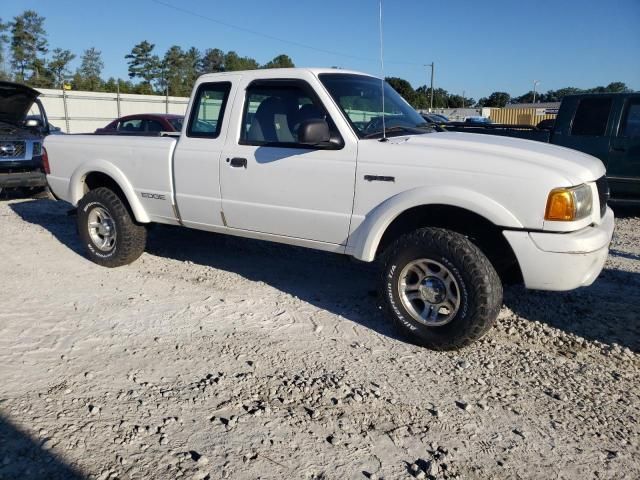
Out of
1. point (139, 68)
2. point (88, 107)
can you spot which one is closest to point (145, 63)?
point (139, 68)

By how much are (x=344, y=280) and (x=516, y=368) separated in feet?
7.10

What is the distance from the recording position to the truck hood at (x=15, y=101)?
9.58 metres

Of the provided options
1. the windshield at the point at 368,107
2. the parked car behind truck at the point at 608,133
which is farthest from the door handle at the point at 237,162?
the parked car behind truck at the point at 608,133

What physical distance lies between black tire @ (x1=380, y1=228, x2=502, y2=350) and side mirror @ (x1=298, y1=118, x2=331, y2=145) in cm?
94

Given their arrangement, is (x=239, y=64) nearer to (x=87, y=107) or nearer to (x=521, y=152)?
(x=87, y=107)

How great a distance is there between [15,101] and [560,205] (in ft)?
32.8

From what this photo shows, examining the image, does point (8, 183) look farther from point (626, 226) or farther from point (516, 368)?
point (626, 226)

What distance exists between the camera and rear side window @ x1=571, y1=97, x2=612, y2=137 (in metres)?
8.16

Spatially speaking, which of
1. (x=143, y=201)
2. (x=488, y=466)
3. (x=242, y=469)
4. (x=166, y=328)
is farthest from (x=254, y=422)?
(x=143, y=201)

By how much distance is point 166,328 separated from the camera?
13.9 ft

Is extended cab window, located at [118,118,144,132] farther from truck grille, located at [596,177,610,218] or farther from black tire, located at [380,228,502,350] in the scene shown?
truck grille, located at [596,177,610,218]

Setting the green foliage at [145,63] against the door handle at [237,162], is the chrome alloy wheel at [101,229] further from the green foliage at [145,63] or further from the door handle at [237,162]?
the green foliage at [145,63]

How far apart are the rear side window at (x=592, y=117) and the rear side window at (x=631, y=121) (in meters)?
0.25

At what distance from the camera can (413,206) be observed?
3.76m
